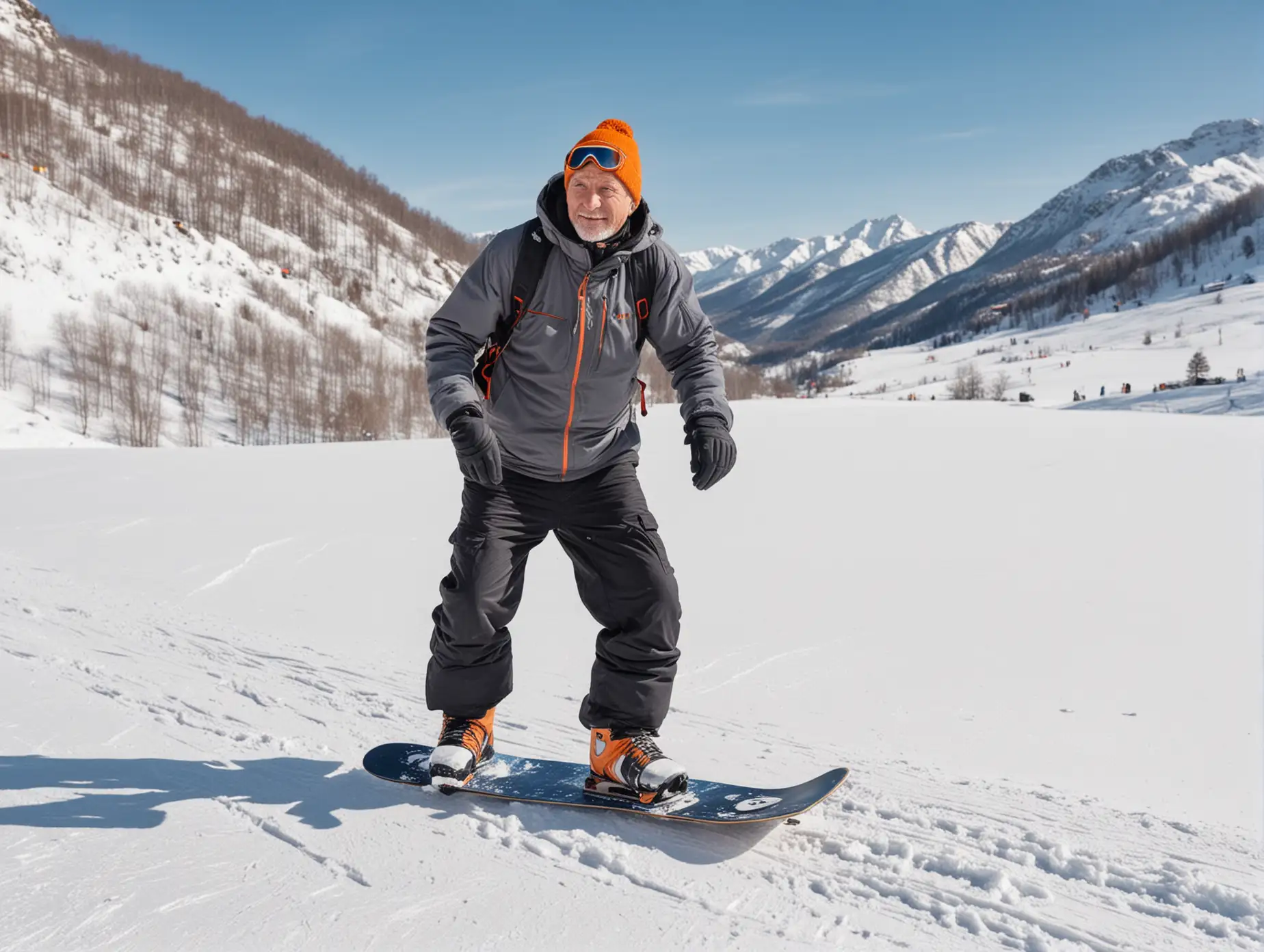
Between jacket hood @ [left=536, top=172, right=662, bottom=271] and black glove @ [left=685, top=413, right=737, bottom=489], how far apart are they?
0.55 metres

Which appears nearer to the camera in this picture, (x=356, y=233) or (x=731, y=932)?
(x=731, y=932)

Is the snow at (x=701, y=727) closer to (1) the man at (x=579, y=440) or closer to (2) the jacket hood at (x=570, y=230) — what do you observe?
(1) the man at (x=579, y=440)

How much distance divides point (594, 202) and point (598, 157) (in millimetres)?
137

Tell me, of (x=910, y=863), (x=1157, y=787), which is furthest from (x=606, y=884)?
(x=1157, y=787)

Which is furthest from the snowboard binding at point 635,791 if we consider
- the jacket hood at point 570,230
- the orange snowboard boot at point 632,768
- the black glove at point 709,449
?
the jacket hood at point 570,230

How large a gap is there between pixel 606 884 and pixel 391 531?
5.70 metres

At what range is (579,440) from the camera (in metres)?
2.58

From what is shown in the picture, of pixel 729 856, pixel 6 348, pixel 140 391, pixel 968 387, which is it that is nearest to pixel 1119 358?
pixel 968 387

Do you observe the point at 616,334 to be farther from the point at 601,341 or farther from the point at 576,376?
the point at 576,376

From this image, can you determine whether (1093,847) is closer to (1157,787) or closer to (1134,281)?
(1157,787)

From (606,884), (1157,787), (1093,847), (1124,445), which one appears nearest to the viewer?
(606,884)

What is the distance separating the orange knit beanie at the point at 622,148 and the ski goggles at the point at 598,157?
0.01 m

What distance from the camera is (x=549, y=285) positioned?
2439mm

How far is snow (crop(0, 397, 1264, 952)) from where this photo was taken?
6.07ft
